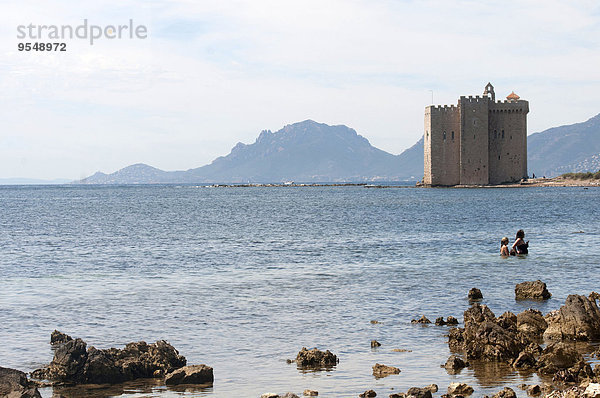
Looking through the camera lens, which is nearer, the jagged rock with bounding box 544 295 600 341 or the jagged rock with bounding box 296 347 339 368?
the jagged rock with bounding box 296 347 339 368

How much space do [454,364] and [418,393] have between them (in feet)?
6.89

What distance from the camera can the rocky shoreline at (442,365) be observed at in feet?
33.1

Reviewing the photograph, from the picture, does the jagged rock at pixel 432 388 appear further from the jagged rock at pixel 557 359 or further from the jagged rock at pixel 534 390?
the jagged rock at pixel 557 359

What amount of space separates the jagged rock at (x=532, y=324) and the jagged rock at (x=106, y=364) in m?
6.19

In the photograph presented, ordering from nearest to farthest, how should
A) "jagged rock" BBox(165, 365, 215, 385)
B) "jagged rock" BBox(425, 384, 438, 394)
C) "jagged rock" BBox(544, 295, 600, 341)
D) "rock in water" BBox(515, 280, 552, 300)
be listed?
"jagged rock" BBox(425, 384, 438, 394) → "jagged rock" BBox(165, 365, 215, 385) → "jagged rock" BBox(544, 295, 600, 341) → "rock in water" BBox(515, 280, 552, 300)

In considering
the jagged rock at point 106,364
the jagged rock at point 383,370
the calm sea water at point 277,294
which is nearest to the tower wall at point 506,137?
the calm sea water at point 277,294

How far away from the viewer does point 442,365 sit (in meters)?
11.7

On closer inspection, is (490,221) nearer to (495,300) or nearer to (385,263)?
(385,263)

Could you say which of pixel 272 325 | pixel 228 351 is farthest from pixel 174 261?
pixel 228 351

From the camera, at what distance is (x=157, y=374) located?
37.2 ft

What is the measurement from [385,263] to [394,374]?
14116 mm

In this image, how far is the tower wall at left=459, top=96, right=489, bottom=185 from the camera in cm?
9038

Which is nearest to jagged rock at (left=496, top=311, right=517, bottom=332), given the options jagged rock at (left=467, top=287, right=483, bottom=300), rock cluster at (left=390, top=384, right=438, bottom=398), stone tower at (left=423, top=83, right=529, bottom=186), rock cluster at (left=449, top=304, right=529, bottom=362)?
rock cluster at (left=449, top=304, right=529, bottom=362)

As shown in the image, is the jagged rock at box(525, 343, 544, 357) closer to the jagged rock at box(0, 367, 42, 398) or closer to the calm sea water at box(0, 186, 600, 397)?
the calm sea water at box(0, 186, 600, 397)
